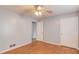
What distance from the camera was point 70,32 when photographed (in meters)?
3.24

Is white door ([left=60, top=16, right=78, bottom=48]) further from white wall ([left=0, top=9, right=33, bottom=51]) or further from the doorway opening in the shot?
white wall ([left=0, top=9, right=33, bottom=51])

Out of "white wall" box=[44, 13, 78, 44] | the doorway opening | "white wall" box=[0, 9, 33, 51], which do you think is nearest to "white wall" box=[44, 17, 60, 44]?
"white wall" box=[44, 13, 78, 44]

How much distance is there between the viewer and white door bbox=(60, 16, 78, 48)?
3071 millimetres

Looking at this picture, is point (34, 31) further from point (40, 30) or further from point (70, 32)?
point (70, 32)

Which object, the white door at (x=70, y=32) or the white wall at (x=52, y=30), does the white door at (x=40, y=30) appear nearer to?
the white wall at (x=52, y=30)

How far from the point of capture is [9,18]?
9.58 feet

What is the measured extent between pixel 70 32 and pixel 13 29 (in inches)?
91.6

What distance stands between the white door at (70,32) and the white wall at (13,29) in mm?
1590

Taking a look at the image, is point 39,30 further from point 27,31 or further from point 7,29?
point 7,29

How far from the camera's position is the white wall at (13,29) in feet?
8.81

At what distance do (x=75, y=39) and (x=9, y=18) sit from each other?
266 cm

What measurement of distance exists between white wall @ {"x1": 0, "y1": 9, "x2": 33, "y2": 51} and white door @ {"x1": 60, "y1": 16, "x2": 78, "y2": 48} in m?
1.59
